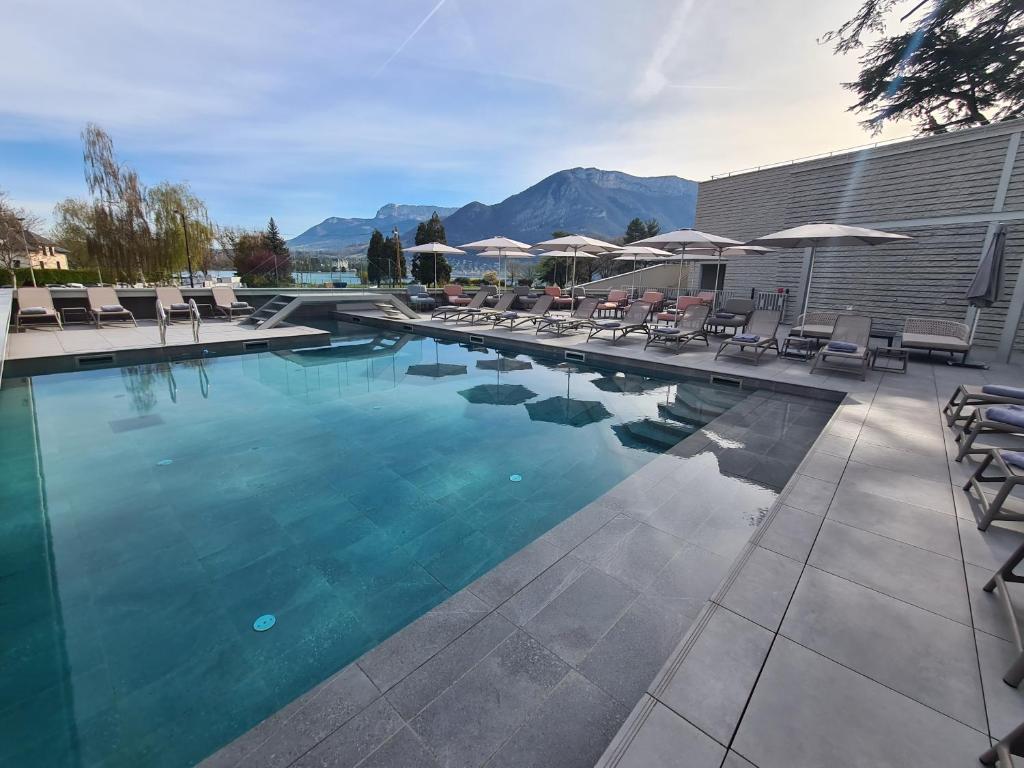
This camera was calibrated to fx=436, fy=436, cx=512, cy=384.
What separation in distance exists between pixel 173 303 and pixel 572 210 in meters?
119

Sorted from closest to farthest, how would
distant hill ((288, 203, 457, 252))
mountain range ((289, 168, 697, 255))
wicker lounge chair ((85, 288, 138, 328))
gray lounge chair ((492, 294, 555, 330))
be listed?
1. wicker lounge chair ((85, 288, 138, 328))
2. gray lounge chair ((492, 294, 555, 330))
3. mountain range ((289, 168, 697, 255))
4. distant hill ((288, 203, 457, 252))

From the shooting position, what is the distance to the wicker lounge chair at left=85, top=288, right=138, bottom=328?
10.1m

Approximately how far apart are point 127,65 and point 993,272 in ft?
49.9

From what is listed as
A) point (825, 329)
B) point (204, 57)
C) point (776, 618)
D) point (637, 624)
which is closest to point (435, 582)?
point (637, 624)

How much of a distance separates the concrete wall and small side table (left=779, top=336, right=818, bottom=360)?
11.1 ft

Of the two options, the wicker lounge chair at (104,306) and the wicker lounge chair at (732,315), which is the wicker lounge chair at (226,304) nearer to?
the wicker lounge chair at (104,306)

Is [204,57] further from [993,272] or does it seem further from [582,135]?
[993,272]

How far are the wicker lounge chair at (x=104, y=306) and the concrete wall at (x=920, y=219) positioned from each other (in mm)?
16856

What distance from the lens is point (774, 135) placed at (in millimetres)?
11555

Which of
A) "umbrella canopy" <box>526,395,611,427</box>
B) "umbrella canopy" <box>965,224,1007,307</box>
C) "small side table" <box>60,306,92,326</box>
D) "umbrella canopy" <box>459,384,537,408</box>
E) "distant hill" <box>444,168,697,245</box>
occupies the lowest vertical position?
"umbrella canopy" <box>526,395,611,427</box>

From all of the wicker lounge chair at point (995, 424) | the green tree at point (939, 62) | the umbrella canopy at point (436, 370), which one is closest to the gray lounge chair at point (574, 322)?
the umbrella canopy at point (436, 370)

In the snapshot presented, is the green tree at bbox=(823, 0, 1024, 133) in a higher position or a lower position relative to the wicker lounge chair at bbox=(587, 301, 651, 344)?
higher

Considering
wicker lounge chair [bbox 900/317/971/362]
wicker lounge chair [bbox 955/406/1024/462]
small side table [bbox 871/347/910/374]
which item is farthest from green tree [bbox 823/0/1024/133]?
wicker lounge chair [bbox 955/406/1024/462]

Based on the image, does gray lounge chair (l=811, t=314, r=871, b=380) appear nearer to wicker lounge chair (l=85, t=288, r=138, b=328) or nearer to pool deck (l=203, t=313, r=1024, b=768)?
pool deck (l=203, t=313, r=1024, b=768)
